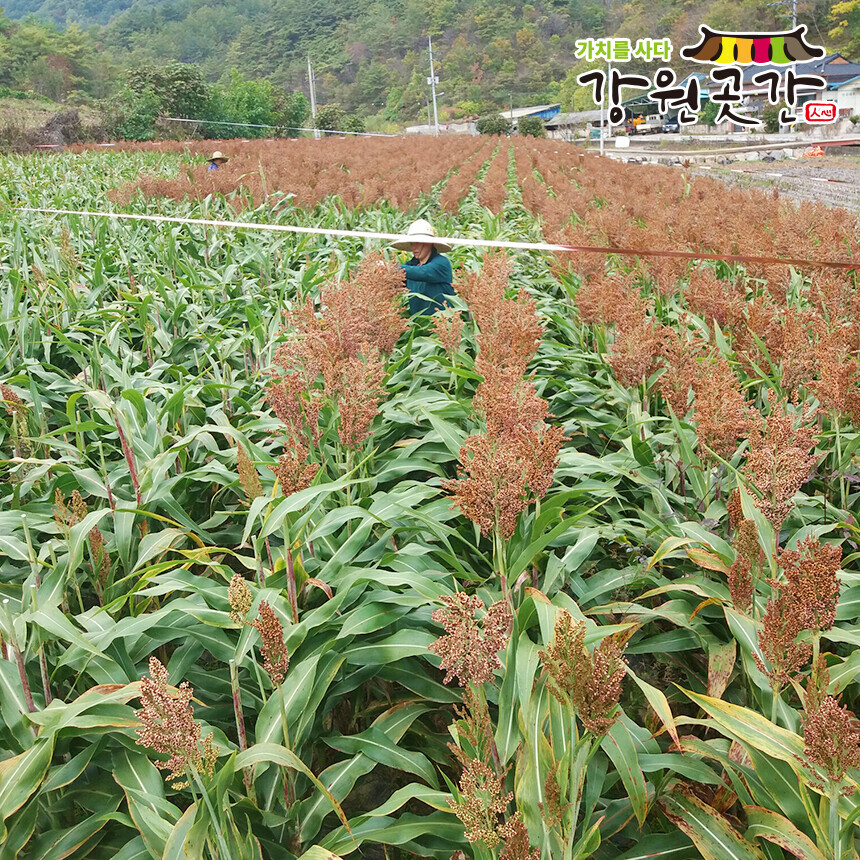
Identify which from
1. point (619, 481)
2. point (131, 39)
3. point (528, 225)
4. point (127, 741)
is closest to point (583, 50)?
point (528, 225)

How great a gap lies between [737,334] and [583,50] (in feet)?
26.5

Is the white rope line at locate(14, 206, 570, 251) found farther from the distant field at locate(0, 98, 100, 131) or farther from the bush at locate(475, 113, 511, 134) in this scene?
the bush at locate(475, 113, 511, 134)

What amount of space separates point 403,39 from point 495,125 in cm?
2709

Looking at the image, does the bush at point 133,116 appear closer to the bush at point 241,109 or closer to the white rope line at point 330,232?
the bush at point 241,109

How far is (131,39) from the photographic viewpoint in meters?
75.9

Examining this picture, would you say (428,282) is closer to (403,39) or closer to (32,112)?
(32,112)

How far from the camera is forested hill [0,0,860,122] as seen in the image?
37.0 meters

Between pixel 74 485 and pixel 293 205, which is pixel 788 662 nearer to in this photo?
pixel 74 485

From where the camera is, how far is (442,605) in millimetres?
1858

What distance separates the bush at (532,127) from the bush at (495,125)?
0.78m

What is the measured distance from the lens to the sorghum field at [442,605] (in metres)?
1.33

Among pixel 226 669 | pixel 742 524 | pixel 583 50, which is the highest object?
pixel 583 50

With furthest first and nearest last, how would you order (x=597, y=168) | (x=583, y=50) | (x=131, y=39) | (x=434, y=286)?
1. (x=131, y=39)
2. (x=597, y=168)
3. (x=583, y=50)
4. (x=434, y=286)

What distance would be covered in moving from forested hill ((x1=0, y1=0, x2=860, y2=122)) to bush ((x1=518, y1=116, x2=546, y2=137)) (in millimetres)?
3102
